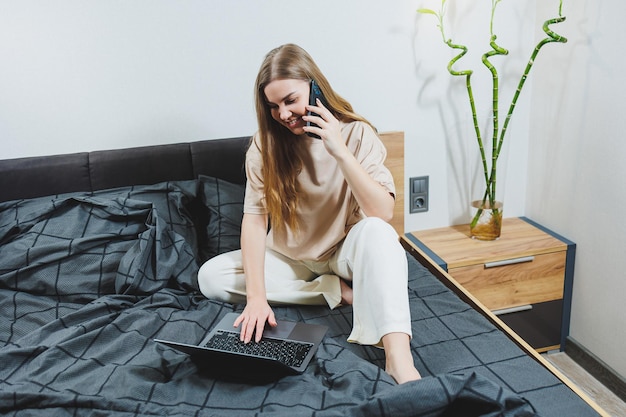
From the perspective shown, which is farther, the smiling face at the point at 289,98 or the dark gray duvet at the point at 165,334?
the smiling face at the point at 289,98

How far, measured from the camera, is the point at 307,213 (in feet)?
5.16

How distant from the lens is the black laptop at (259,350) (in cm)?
107

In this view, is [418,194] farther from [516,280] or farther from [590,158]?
[590,158]

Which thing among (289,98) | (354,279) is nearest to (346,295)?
(354,279)

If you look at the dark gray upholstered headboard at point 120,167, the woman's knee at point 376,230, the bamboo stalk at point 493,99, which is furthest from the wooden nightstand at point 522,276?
the dark gray upholstered headboard at point 120,167

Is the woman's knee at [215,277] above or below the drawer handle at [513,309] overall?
above

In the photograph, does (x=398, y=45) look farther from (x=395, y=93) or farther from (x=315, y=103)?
(x=315, y=103)

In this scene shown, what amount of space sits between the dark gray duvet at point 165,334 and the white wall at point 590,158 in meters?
0.68

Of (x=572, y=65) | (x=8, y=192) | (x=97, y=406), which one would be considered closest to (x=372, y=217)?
(x=97, y=406)

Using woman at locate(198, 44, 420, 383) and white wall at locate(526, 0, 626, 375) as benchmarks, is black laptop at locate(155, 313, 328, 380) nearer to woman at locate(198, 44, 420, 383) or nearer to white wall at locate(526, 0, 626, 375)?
woman at locate(198, 44, 420, 383)

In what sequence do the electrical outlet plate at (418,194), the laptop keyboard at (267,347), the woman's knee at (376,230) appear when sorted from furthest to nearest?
the electrical outlet plate at (418,194) → the woman's knee at (376,230) → the laptop keyboard at (267,347)

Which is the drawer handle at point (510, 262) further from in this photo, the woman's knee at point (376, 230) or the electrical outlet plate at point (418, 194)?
the woman's knee at point (376, 230)

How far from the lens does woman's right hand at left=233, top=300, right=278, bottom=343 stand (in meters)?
1.24

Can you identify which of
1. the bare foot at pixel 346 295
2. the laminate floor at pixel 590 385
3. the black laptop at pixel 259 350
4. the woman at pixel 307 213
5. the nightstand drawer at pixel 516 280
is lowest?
the laminate floor at pixel 590 385
